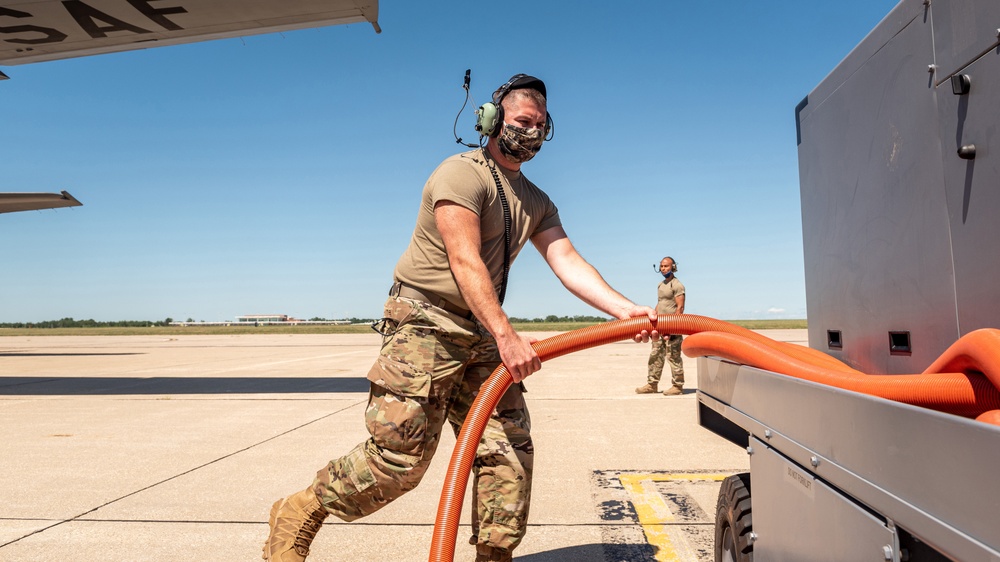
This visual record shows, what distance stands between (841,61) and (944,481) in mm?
1905

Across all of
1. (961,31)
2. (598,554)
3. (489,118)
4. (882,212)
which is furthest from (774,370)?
(598,554)

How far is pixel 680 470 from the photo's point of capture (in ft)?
17.3

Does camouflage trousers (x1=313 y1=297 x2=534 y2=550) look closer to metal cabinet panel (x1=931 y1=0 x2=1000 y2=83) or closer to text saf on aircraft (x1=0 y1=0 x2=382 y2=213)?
metal cabinet panel (x1=931 y1=0 x2=1000 y2=83)

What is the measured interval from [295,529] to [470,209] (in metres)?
1.41

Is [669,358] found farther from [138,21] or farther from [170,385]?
[138,21]

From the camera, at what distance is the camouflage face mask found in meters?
2.74

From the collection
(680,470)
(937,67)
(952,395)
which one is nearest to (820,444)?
(952,395)

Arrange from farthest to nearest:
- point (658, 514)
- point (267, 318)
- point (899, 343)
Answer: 1. point (267, 318)
2. point (658, 514)
3. point (899, 343)

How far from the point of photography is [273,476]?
17.3ft

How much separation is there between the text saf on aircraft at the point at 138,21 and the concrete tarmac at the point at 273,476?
5.74 m

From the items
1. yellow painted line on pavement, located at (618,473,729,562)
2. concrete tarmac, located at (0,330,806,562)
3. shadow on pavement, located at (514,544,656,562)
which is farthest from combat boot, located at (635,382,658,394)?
shadow on pavement, located at (514,544,656,562)

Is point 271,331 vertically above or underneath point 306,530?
above

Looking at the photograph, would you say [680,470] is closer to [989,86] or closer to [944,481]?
[989,86]

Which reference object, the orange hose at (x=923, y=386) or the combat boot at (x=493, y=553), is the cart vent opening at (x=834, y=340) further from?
the combat boot at (x=493, y=553)
